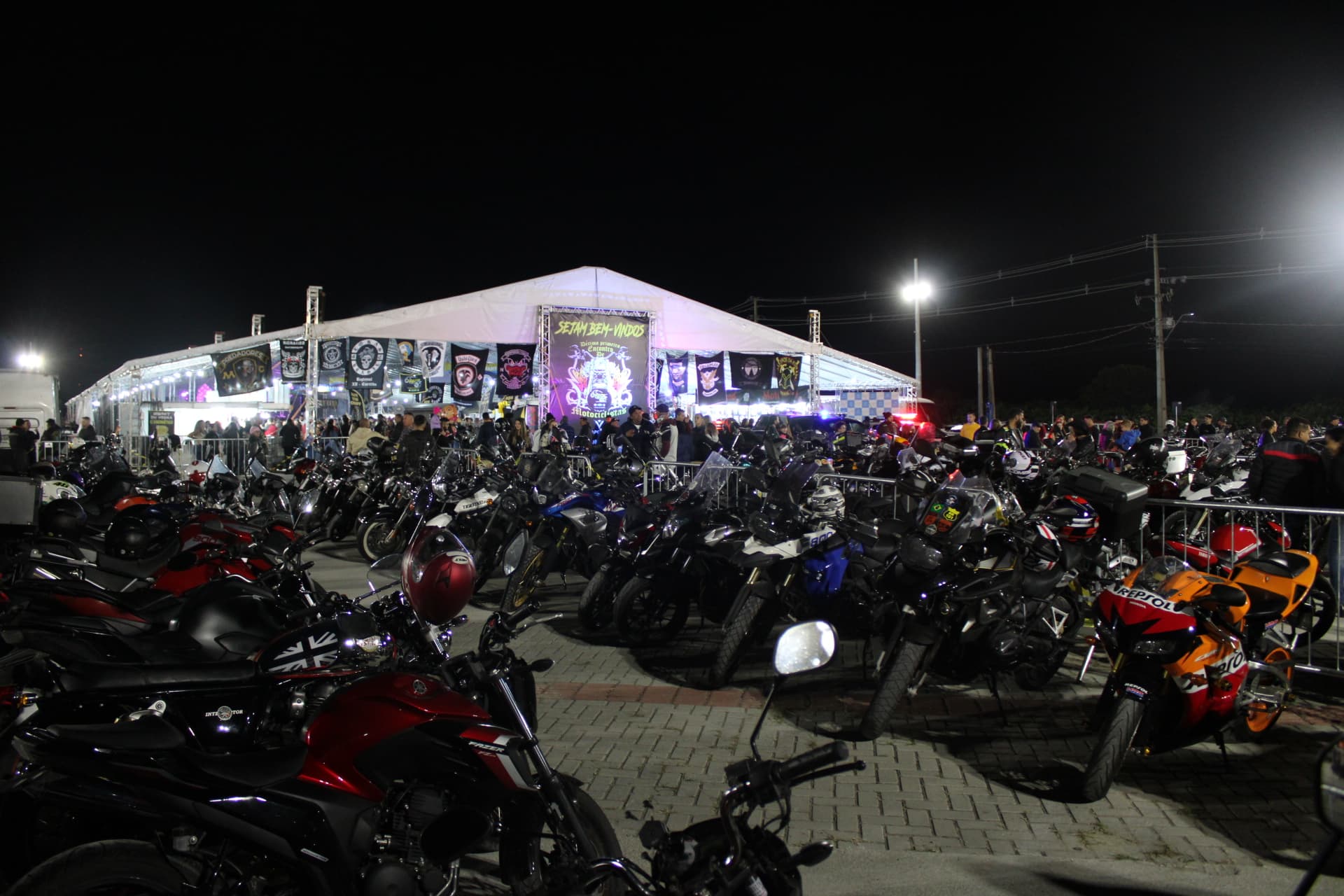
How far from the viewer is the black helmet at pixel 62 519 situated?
7.74m

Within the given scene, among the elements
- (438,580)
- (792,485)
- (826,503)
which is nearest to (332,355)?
(792,485)

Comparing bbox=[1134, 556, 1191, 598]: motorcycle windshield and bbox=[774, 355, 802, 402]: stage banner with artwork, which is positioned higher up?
bbox=[774, 355, 802, 402]: stage banner with artwork

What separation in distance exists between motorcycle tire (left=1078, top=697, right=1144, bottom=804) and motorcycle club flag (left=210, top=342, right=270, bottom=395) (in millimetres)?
19300

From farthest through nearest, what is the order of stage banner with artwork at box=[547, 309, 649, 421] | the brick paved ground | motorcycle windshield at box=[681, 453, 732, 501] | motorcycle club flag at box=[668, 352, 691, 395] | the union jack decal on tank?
motorcycle club flag at box=[668, 352, 691, 395] → stage banner with artwork at box=[547, 309, 649, 421] → motorcycle windshield at box=[681, 453, 732, 501] → the brick paved ground → the union jack decal on tank

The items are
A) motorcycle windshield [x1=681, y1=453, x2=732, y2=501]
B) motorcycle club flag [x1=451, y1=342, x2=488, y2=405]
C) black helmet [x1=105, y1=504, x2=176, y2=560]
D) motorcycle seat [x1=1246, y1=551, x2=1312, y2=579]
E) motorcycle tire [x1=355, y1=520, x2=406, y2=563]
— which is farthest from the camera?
motorcycle club flag [x1=451, y1=342, x2=488, y2=405]

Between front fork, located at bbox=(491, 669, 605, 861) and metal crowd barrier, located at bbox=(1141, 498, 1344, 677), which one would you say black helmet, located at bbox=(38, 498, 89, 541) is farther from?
metal crowd barrier, located at bbox=(1141, 498, 1344, 677)

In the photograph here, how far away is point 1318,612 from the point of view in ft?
23.5

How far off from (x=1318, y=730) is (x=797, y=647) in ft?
16.0

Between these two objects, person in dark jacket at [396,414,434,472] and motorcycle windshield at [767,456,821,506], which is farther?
person in dark jacket at [396,414,434,472]

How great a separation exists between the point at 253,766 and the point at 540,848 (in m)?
0.90

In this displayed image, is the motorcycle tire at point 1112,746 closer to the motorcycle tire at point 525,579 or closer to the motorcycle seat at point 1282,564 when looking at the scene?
the motorcycle seat at point 1282,564

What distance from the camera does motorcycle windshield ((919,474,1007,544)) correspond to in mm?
5445

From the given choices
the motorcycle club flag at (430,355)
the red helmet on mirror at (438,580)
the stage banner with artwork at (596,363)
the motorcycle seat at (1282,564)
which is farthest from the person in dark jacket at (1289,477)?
the motorcycle club flag at (430,355)

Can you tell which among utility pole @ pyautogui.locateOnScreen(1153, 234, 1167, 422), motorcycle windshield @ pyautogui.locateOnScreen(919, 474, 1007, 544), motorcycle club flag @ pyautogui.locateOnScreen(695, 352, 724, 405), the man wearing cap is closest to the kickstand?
motorcycle windshield @ pyautogui.locateOnScreen(919, 474, 1007, 544)
